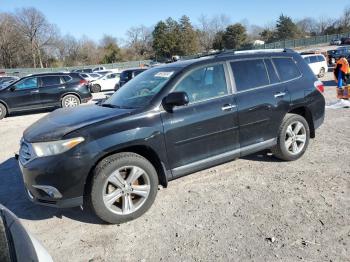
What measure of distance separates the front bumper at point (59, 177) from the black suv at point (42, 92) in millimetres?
10604

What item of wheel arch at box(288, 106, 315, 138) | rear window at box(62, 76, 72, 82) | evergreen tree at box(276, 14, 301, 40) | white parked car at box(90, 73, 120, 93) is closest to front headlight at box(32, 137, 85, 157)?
wheel arch at box(288, 106, 315, 138)

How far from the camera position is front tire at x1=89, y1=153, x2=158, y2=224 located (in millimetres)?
3803

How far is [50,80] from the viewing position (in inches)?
561

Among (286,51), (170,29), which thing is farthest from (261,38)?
(286,51)

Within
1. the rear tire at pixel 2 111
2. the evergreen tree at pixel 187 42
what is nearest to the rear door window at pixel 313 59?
the rear tire at pixel 2 111

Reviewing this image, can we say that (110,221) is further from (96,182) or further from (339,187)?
(339,187)

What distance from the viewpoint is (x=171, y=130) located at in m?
4.24

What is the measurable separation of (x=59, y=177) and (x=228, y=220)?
6.27 ft

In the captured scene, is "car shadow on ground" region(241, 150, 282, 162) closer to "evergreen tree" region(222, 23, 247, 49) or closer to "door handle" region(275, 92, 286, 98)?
"door handle" region(275, 92, 286, 98)

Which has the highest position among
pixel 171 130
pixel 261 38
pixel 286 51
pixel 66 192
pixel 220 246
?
pixel 261 38

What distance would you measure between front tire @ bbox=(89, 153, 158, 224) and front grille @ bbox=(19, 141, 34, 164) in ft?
2.53

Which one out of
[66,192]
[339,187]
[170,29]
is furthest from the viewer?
[170,29]

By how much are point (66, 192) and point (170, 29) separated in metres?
77.1

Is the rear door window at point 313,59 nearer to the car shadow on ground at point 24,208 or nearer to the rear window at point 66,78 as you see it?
the rear window at point 66,78
